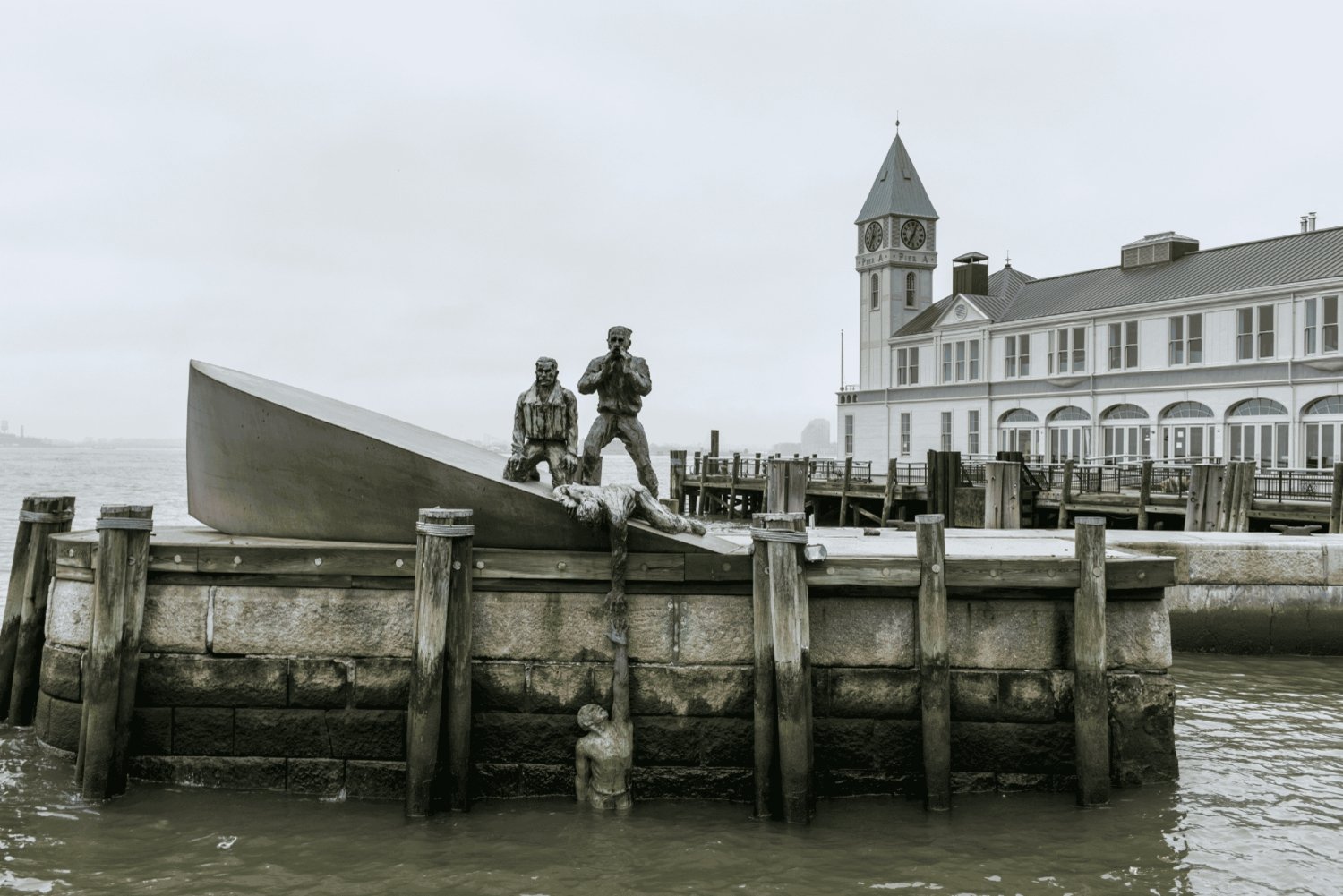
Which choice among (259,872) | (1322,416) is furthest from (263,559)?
(1322,416)

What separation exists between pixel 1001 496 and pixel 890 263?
33.6m

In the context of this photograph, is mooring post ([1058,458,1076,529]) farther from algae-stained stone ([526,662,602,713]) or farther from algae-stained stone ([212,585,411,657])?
algae-stained stone ([212,585,411,657])

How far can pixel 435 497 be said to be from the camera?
6.98 meters

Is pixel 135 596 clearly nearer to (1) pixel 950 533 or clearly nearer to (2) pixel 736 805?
(2) pixel 736 805

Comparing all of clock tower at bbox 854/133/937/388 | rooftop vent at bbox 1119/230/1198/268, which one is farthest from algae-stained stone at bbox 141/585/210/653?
clock tower at bbox 854/133/937/388

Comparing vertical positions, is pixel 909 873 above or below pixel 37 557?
below

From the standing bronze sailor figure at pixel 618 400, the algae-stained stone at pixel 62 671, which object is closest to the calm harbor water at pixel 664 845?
the algae-stained stone at pixel 62 671

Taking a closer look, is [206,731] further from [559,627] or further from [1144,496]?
[1144,496]

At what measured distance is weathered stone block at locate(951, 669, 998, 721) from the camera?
675 centimetres

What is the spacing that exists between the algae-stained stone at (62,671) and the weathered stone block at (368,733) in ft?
6.14

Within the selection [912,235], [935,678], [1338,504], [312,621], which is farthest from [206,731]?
→ [912,235]

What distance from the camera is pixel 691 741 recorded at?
670cm

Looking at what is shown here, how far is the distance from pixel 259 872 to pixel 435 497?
2.42 meters

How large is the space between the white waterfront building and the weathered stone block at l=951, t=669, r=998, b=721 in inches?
→ 1077
